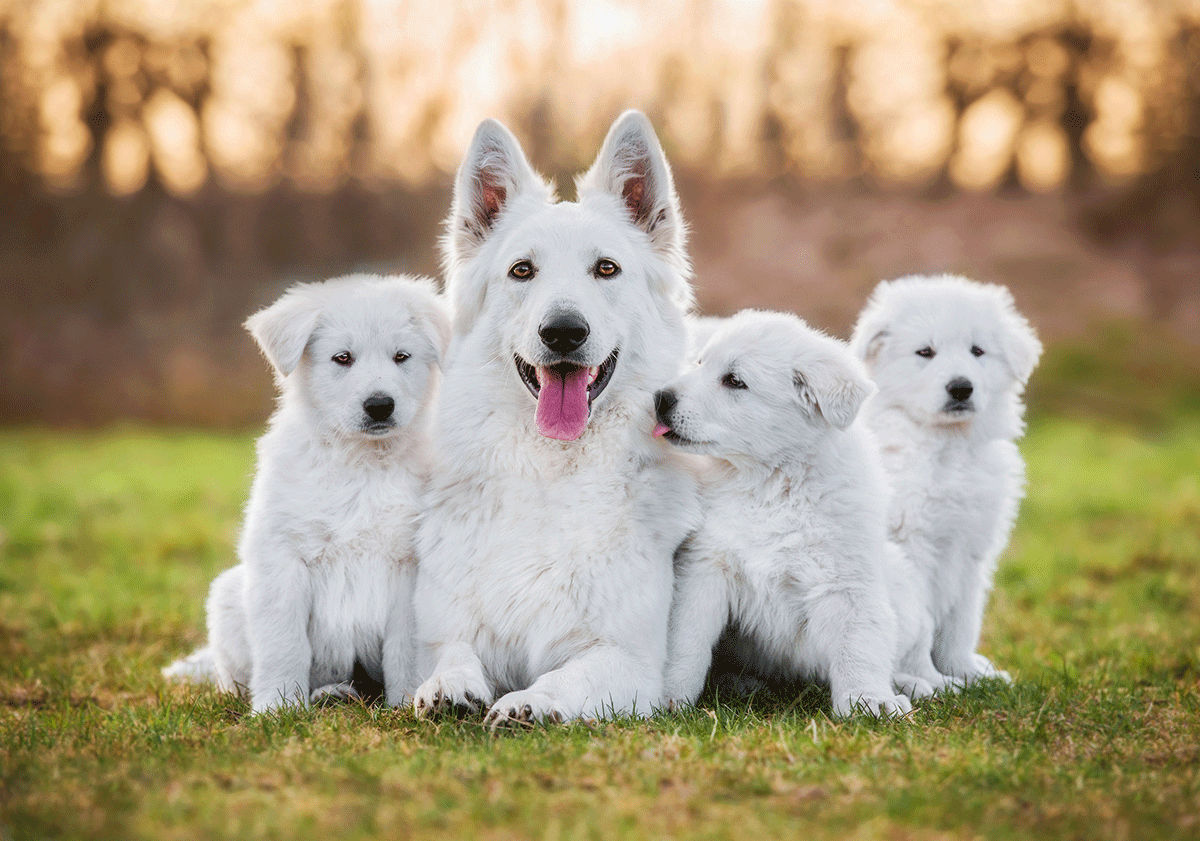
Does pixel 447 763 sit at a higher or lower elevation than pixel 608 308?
lower

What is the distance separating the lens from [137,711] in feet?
13.5

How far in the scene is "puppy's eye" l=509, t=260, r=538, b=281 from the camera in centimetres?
416

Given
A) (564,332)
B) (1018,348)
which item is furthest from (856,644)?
(1018,348)

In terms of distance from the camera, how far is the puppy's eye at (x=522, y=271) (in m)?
4.16

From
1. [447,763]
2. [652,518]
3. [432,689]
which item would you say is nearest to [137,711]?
[432,689]

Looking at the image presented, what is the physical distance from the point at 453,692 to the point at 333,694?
2.25ft

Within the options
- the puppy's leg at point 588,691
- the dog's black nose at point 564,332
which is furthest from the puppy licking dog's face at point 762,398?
the puppy's leg at point 588,691

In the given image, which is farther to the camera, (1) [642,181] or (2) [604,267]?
(1) [642,181]

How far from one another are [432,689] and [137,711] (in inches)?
51.4

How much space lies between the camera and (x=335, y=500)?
4.08 m

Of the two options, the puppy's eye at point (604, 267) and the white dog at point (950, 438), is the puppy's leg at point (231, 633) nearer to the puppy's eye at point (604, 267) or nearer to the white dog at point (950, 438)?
the puppy's eye at point (604, 267)

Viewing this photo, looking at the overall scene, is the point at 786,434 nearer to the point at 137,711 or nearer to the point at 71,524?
the point at 137,711

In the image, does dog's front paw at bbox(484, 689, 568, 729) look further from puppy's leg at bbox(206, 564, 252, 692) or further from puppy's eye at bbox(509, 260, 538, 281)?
puppy's eye at bbox(509, 260, 538, 281)

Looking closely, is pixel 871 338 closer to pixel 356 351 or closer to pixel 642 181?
pixel 642 181
